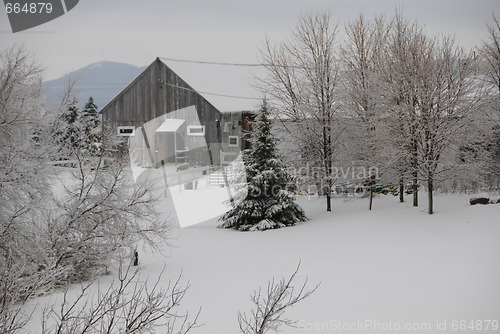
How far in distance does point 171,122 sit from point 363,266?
17.7 m

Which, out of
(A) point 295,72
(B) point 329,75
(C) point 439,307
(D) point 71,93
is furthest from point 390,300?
(A) point 295,72

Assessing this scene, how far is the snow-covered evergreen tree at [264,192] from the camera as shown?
15.5m

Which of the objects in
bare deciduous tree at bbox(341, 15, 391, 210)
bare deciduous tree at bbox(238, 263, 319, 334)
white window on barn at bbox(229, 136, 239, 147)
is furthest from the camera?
white window on barn at bbox(229, 136, 239, 147)

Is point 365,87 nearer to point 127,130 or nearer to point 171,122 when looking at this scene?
point 171,122

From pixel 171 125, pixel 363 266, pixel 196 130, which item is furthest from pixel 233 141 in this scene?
pixel 363 266

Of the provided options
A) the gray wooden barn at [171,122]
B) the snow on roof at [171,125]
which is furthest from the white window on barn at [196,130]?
the snow on roof at [171,125]

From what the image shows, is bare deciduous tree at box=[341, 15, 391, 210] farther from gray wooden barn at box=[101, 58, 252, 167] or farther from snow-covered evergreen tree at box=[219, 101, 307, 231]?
gray wooden barn at box=[101, 58, 252, 167]

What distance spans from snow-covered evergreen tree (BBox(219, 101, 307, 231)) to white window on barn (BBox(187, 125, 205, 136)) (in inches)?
367

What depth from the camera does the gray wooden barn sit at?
24.4 m

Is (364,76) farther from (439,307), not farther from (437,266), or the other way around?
(439,307)

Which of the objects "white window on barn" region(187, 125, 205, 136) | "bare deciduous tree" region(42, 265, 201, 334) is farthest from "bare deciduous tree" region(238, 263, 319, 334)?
"white window on barn" region(187, 125, 205, 136)

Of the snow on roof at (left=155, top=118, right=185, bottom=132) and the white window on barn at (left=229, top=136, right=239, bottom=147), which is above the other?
the snow on roof at (left=155, top=118, right=185, bottom=132)

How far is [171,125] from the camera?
25.4 metres

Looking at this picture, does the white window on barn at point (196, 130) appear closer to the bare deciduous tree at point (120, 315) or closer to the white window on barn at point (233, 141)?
the white window on barn at point (233, 141)
